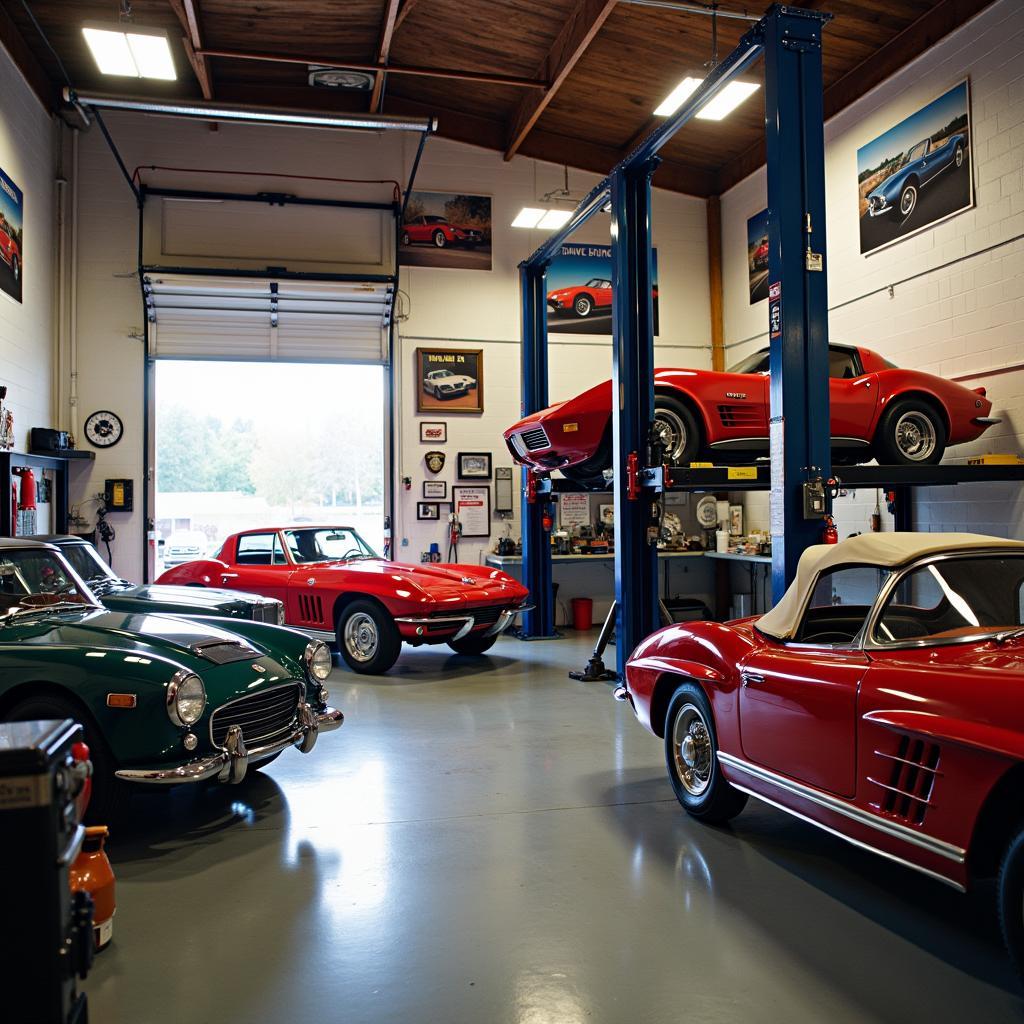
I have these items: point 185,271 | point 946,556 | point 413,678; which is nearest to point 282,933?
point 946,556

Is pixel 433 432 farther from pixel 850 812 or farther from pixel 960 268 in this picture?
pixel 850 812

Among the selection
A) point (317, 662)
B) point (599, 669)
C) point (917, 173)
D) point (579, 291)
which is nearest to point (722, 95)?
point (917, 173)

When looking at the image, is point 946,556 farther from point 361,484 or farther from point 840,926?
point 361,484

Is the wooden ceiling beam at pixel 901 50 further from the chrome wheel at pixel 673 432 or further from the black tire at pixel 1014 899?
Answer: the black tire at pixel 1014 899

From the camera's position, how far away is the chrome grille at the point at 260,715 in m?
3.78

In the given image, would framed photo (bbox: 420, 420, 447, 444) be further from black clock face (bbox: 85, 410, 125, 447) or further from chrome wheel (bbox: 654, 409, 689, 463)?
chrome wheel (bbox: 654, 409, 689, 463)

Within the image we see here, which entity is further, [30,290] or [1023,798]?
[30,290]

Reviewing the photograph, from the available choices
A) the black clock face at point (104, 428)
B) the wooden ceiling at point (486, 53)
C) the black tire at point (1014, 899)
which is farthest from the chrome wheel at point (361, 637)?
the black tire at point (1014, 899)

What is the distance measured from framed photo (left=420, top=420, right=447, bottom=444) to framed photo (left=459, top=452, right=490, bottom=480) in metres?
0.33

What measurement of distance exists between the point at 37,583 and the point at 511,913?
2.94m

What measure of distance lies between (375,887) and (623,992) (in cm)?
111

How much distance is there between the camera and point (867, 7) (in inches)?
332

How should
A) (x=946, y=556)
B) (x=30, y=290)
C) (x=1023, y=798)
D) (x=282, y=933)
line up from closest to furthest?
(x=1023, y=798) → (x=282, y=933) → (x=946, y=556) → (x=30, y=290)

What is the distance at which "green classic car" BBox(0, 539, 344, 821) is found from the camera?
11.7 ft
